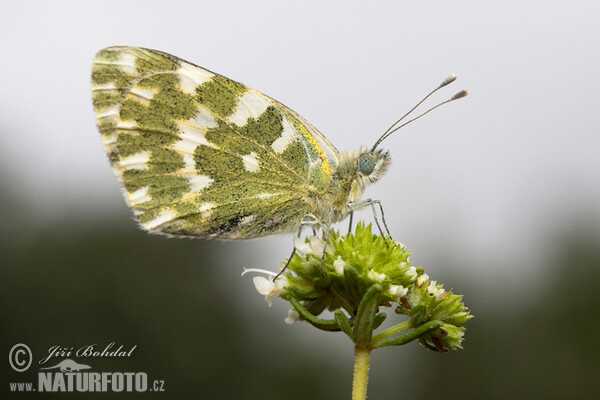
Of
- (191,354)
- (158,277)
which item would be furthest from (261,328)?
(158,277)

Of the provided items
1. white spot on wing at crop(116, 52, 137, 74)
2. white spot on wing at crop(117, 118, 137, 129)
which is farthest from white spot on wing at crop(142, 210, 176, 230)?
white spot on wing at crop(116, 52, 137, 74)

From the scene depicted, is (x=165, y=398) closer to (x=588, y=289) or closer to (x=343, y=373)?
(x=343, y=373)

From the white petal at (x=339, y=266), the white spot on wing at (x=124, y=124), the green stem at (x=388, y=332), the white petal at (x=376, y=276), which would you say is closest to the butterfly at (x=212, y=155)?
the white spot on wing at (x=124, y=124)

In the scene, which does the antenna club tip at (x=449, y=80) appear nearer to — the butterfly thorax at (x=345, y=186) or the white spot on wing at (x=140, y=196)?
the butterfly thorax at (x=345, y=186)

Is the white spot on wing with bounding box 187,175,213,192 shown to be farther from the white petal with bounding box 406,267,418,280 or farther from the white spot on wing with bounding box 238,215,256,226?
the white petal with bounding box 406,267,418,280

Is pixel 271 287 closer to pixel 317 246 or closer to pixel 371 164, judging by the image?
pixel 317 246
